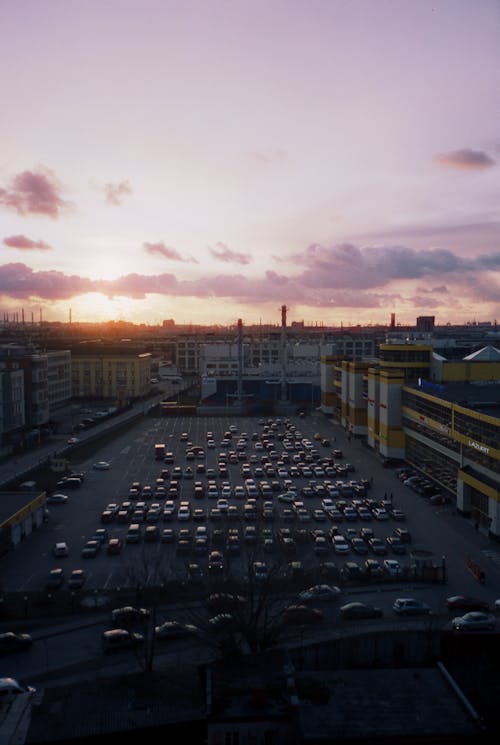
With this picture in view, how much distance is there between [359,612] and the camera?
5.52 meters

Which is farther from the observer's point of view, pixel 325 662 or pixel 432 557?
pixel 432 557

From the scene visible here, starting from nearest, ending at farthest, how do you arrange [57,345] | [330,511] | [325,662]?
1. [325,662]
2. [330,511]
3. [57,345]

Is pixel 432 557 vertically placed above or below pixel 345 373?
below

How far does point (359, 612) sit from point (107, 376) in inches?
705

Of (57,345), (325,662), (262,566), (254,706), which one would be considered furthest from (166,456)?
(57,345)

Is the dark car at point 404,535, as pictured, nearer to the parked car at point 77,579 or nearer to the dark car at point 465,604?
the dark car at point 465,604

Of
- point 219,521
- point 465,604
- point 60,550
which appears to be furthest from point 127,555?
point 465,604

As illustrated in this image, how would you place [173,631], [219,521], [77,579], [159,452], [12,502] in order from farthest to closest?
[159,452] < [219,521] < [12,502] < [77,579] < [173,631]

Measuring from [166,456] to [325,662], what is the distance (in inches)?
326

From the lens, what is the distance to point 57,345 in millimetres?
30812

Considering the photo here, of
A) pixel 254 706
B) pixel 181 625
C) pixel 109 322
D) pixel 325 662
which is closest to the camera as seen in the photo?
pixel 254 706

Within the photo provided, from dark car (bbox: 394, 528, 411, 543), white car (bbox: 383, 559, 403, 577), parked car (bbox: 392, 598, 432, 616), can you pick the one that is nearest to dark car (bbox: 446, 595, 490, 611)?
parked car (bbox: 392, 598, 432, 616)

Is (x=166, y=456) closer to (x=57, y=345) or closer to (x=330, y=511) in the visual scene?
(x=330, y=511)

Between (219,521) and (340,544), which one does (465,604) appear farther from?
(219,521)
